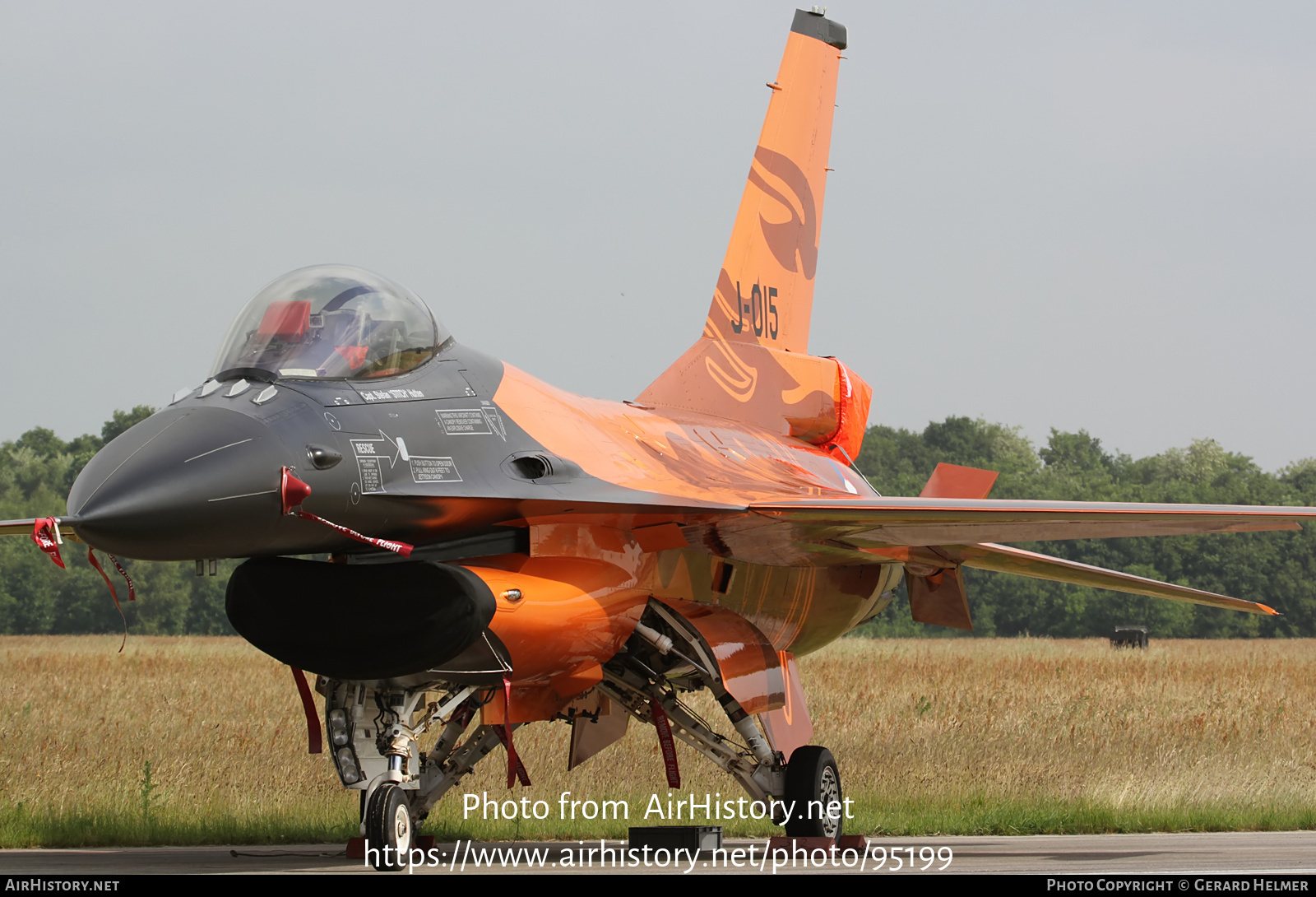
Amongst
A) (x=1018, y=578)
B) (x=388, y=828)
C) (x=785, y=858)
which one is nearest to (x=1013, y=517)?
(x=785, y=858)

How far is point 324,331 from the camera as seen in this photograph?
26.1 feet

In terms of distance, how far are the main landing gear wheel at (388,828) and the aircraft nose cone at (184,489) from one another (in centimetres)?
169

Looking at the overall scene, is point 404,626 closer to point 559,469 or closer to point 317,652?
point 317,652

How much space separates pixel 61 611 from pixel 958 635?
3400 cm

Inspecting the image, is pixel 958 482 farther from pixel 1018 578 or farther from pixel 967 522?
pixel 1018 578

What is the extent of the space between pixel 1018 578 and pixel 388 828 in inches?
2382

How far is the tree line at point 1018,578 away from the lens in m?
49.8

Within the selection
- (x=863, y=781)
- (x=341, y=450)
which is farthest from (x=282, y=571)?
(x=863, y=781)

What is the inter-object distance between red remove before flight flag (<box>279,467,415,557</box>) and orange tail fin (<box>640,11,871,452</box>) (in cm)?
506

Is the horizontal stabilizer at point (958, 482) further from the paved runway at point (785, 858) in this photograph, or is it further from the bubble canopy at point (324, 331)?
the bubble canopy at point (324, 331)

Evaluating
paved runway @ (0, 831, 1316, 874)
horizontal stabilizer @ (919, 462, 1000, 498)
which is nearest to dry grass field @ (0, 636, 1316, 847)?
paved runway @ (0, 831, 1316, 874)

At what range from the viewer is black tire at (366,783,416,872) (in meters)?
7.84

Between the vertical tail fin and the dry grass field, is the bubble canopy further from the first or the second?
the dry grass field

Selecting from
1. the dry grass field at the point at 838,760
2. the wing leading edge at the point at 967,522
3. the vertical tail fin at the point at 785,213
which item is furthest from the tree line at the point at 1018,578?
the wing leading edge at the point at 967,522
